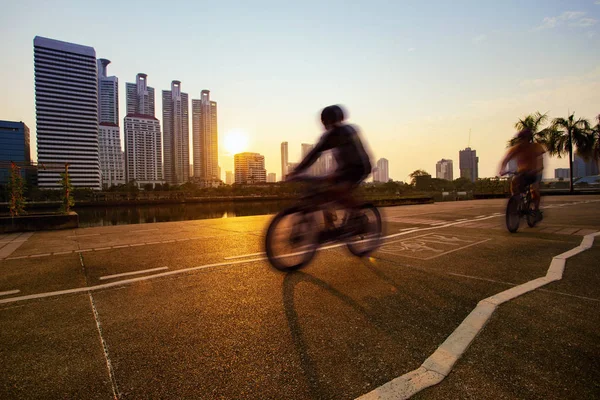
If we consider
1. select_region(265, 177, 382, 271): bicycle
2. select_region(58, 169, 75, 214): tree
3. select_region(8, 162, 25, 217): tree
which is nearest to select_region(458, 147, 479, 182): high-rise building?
select_region(58, 169, 75, 214): tree

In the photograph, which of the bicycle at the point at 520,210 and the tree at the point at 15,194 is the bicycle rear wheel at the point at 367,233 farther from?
the tree at the point at 15,194

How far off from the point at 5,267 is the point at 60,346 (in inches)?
143

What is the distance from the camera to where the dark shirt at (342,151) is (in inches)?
163

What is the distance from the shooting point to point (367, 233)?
4.80 metres

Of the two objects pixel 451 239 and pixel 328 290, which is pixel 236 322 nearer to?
pixel 328 290

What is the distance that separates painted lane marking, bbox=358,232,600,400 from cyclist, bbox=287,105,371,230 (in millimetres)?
2040

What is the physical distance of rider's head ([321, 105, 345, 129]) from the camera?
423 cm

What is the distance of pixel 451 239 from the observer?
624 centimetres

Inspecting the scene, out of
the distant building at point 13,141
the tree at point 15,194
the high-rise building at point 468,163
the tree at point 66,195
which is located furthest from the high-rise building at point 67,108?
the high-rise building at point 468,163

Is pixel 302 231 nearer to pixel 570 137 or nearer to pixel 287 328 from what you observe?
pixel 287 328

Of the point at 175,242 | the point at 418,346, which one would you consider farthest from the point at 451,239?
the point at 175,242

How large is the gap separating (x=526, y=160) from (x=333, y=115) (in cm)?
531

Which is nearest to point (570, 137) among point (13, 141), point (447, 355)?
point (447, 355)

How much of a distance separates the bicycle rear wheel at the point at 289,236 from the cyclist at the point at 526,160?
17.7 ft
